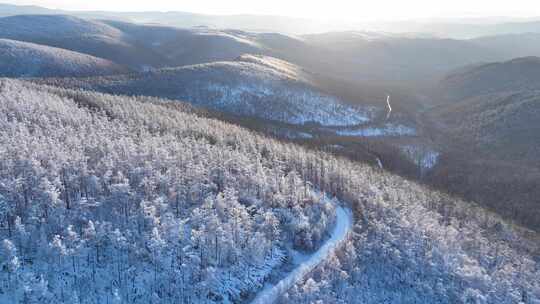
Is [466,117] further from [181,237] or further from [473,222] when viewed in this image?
[181,237]

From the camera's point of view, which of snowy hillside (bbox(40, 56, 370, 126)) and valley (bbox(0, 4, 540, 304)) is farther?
snowy hillside (bbox(40, 56, 370, 126))

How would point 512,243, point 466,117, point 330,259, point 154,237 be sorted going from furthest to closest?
point 466,117, point 512,243, point 330,259, point 154,237

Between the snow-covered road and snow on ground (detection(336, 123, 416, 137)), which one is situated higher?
the snow-covered road

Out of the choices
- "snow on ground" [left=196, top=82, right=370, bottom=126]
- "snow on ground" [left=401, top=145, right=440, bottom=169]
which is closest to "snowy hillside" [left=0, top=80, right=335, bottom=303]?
"snow on ground" [left=401, top=145, right=440, bottom=169]

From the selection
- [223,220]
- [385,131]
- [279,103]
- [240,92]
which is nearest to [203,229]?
[223,220]

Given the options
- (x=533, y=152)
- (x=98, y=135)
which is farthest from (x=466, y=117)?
(x=98, y=135)

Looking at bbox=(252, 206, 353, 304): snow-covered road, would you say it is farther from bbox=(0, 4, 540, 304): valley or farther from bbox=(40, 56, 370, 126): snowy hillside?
bbox=(40, 56, 370, 126): snowy hillside

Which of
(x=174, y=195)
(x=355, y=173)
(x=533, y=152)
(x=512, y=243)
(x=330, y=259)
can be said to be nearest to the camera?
(x=330, y=259)
